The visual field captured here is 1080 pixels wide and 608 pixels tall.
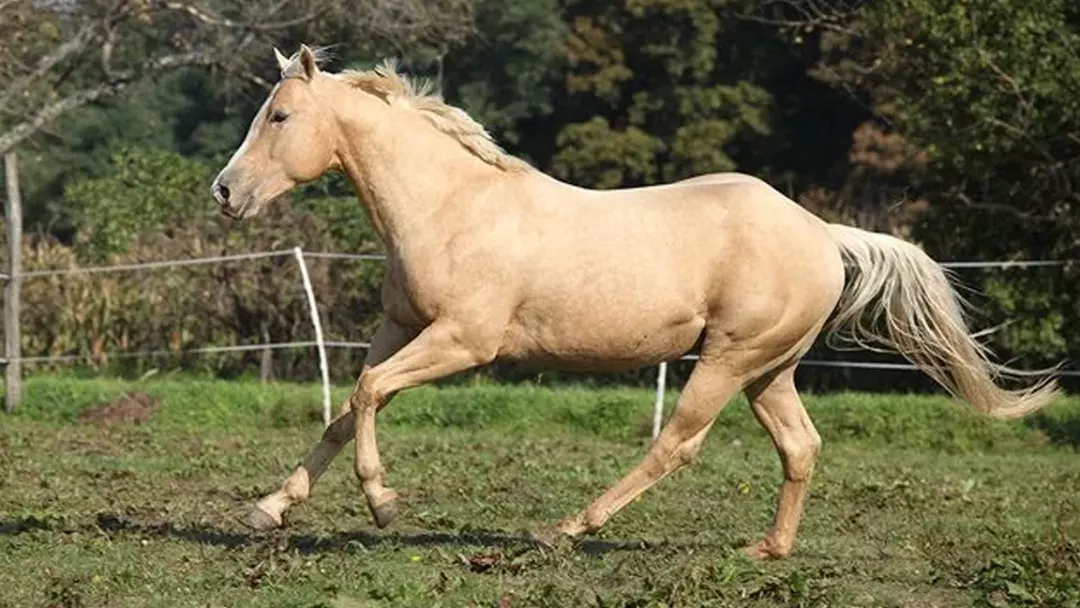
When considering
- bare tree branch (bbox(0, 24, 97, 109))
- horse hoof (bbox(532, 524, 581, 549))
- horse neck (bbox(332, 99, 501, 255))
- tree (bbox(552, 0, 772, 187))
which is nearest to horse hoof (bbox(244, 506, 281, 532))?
horse hoof (bbox(532, 524, 581, 549))

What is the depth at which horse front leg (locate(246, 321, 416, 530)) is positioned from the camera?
8781 millimetres

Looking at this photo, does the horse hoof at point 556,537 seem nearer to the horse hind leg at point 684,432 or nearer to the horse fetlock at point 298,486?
the horse hind leg at point 684,432

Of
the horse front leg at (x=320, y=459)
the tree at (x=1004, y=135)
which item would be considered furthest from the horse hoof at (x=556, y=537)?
the tree at (x=1004, y=135)

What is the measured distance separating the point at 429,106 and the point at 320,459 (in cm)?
165

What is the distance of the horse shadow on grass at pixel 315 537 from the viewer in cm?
864

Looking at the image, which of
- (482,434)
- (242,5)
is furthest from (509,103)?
(482,434)

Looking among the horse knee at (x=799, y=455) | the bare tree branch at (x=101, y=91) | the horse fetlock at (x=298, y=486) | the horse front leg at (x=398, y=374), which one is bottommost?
the bare tree branch at (x=101, y=91)

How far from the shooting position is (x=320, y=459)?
8922 millimetres

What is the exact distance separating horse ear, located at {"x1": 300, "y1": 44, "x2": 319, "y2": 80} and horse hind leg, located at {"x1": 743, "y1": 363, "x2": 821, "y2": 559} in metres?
2.44

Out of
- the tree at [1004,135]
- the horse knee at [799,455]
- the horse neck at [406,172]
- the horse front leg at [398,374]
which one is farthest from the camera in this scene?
the tree at [1004,135]

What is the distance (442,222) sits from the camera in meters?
8.67

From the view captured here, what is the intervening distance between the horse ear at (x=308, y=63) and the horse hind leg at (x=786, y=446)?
2.44m

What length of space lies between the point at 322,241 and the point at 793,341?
46.0 ft

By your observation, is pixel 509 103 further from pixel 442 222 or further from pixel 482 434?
pixel 442 222
